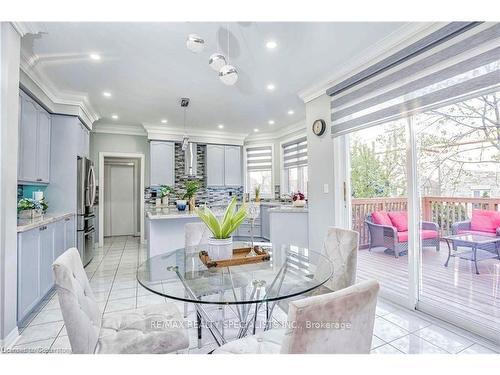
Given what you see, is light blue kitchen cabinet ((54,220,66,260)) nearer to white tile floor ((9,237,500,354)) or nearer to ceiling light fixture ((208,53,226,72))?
white tile floor ((9,237,500,354))

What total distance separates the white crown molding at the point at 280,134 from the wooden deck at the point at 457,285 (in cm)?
341

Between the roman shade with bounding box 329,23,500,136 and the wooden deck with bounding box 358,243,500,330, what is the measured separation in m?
1.35

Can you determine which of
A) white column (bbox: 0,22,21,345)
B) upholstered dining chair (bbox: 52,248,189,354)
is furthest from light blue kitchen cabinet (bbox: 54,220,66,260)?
upholstered dining chair (bbox: 52,248,189,354)

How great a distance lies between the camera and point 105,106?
4.38 metres

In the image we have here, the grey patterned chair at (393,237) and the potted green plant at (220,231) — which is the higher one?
the potted green plant at (220,231)

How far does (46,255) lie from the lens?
110 inches

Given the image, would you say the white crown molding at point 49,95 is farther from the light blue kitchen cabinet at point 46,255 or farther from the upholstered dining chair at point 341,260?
the upholstered dining chair at point 341,260

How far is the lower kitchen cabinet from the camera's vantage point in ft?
7.29

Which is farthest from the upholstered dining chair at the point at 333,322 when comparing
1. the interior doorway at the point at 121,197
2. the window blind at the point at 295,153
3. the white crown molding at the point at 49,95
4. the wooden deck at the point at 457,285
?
the interior doorway at the point at 121,197

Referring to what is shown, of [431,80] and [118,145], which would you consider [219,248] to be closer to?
[431,80]

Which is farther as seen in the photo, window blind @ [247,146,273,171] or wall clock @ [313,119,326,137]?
window blind @ [247,146,273,171]

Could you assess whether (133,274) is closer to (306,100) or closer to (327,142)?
(327,142)

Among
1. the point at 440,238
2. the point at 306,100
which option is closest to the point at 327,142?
the point at 306,100

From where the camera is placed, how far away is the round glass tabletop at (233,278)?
1326mm
